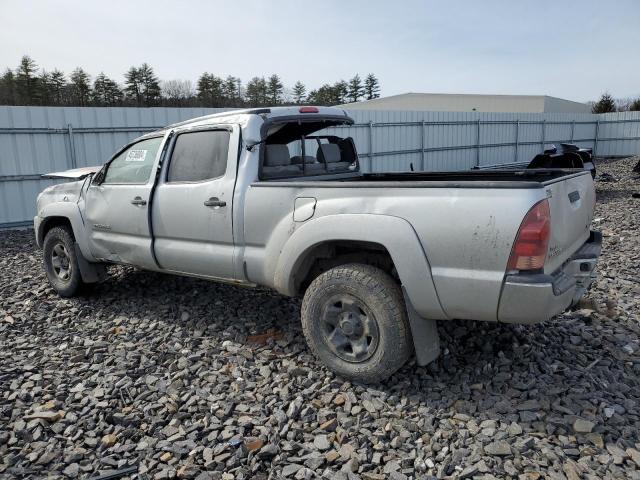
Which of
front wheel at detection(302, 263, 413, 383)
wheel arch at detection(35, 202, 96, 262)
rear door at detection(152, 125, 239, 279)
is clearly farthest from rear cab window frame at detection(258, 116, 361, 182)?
wheel arch at detection(35, 202, 96, 262)

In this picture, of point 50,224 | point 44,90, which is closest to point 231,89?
point 44,90

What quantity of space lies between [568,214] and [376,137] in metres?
12.8

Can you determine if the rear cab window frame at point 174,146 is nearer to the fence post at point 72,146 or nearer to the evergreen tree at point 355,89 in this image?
the fence post at point 72,146

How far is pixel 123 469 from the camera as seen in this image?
9.12ft

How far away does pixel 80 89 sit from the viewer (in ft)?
173

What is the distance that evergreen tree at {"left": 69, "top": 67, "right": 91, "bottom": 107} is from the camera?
5256 cm

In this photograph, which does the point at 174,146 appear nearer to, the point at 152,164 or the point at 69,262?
the point at 152,164

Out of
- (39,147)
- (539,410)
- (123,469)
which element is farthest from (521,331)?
(39,147)

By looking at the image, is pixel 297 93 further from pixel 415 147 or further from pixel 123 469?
pixel 123 469

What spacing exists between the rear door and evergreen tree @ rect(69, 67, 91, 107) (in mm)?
54366

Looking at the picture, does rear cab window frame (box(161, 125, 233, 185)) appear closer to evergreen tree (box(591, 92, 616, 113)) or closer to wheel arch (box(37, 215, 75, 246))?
wheel arch (box(37, 215, 75, 246))

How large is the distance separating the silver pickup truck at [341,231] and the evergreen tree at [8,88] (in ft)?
172

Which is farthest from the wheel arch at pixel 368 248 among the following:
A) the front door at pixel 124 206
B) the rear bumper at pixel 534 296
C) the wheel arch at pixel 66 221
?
the wheel arch at pixel 66 221

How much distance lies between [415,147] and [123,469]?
52.3ft
